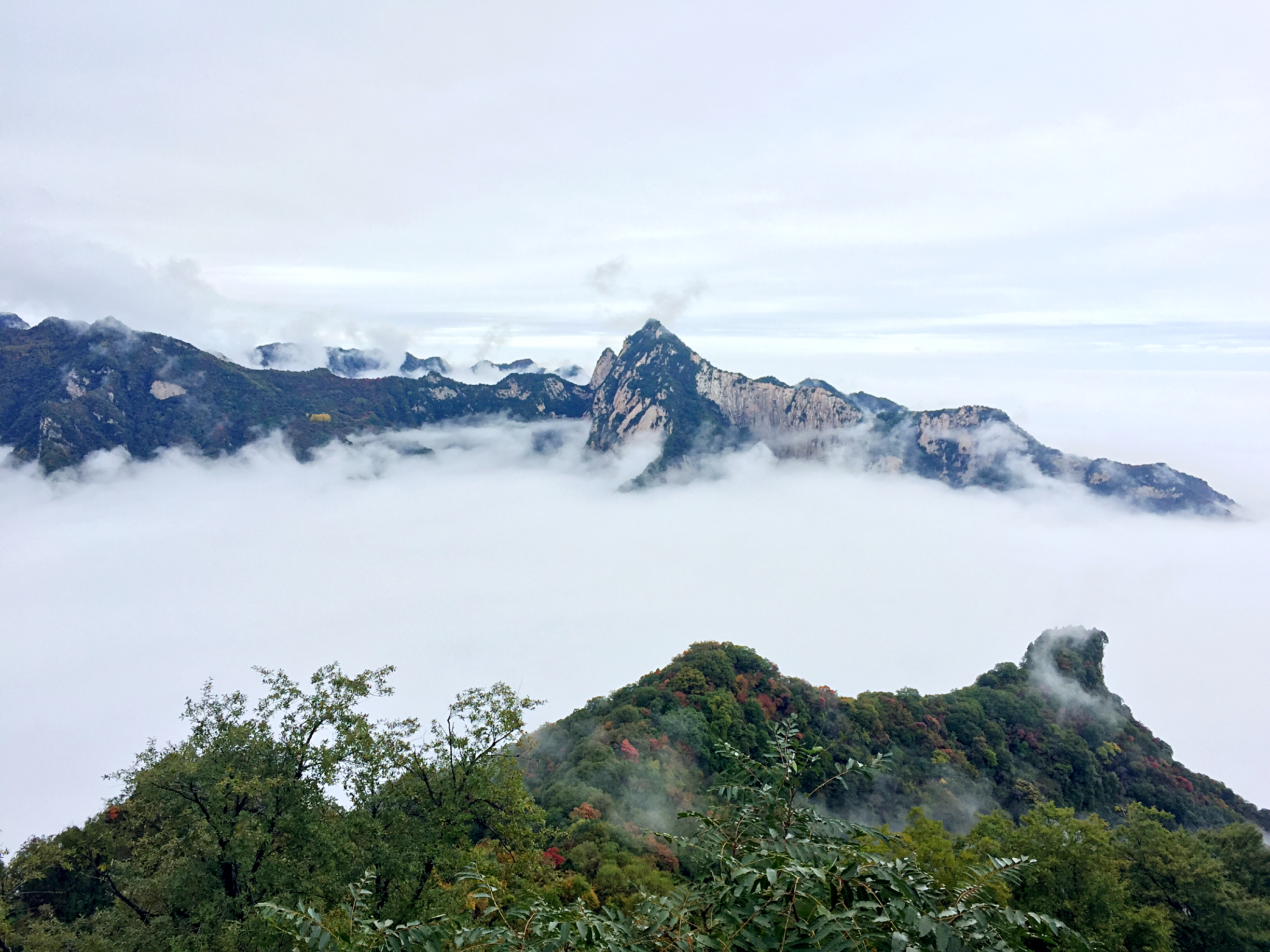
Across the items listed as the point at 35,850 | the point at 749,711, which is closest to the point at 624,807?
→ the point at 749,711

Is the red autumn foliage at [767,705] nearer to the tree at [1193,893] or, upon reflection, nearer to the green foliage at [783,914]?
the tree at [1193,893]

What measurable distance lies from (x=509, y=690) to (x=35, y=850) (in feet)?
59.9

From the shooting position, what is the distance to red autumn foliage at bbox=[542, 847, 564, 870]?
3403cm

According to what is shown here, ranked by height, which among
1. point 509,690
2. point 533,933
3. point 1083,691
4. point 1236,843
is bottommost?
point 1083,691

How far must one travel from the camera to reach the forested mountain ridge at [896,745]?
5022 centimetres

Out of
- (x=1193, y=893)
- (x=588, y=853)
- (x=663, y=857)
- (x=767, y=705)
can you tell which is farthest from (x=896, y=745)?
(x=588, y=853)

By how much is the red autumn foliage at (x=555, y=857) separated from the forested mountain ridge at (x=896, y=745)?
7.37m

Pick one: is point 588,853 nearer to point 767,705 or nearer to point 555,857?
point 555,857

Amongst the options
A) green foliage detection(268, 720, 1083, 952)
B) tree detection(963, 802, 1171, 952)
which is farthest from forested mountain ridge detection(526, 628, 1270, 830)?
green foliage detection(268, 720, 1083, 952)

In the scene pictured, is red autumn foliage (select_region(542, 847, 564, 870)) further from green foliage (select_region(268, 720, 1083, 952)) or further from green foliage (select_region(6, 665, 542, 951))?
green foliage (select_region(268, 720, 1083, 952))

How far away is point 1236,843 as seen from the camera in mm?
31625

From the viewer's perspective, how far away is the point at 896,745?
59.9 meters

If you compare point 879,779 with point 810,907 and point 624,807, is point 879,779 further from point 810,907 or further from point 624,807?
point 810,907

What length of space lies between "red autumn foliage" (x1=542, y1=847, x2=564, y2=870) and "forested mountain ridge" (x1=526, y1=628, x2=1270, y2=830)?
7366mm
